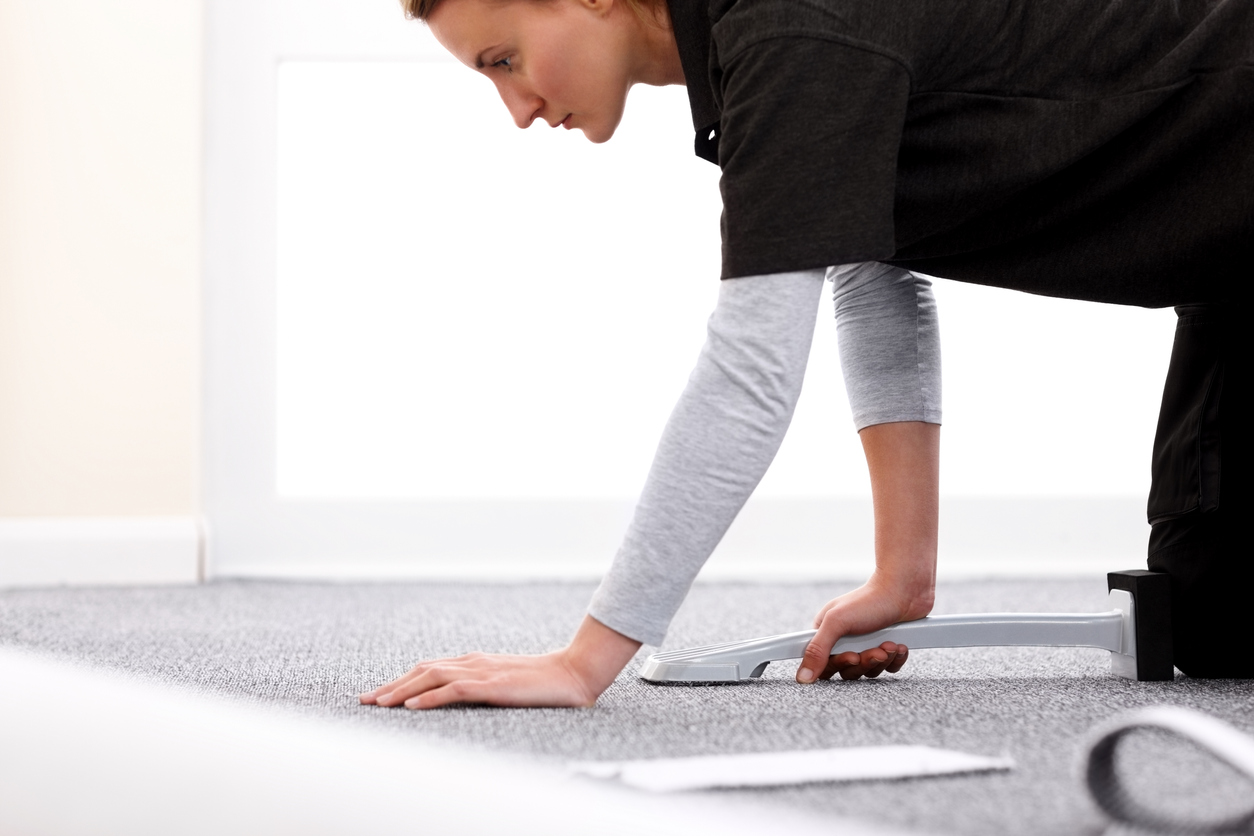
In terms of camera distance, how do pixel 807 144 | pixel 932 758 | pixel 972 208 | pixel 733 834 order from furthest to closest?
1. pixel 972 208
2. pixel 807 144
3. pixel 932 758
4. pixel 733 834

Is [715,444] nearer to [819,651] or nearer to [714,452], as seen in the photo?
[714,452]

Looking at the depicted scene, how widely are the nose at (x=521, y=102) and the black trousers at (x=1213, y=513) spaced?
51cm

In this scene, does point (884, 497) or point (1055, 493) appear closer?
point (884, 497)

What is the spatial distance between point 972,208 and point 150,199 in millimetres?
1343

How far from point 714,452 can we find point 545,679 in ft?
0.56

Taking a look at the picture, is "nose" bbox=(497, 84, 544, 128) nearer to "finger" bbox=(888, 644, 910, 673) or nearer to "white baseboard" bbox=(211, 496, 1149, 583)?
"finger" bbox=(888, 644, 910, 673)

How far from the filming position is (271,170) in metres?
1.83

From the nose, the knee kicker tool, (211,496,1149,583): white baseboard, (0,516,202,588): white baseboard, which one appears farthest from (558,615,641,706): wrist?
(0,516,202,588): white baseboard

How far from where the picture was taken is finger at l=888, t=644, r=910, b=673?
2.85ft

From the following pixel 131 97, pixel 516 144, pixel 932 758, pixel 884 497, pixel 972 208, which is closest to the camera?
pixel 932 758

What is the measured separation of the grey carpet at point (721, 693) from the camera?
51 centimetres

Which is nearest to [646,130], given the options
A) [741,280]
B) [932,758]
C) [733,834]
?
[741,280]

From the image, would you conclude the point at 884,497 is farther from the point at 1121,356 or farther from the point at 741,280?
the point at 1121,356

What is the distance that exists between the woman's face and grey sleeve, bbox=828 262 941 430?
0.23m
